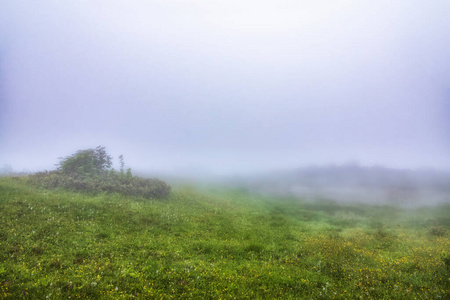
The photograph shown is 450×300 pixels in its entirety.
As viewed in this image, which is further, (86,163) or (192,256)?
(86,163)

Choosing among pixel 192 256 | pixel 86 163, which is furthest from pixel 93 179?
pixel 192 256

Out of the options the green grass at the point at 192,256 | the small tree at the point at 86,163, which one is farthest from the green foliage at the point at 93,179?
the green grass at the point at 192,256

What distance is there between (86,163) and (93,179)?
4.63 metres

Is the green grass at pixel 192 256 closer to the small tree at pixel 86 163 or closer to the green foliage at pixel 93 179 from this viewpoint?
the green foliage at pixel 93 179

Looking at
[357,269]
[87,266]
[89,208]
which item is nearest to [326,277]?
[357,269]

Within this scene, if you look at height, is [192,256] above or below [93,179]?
below

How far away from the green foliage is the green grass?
4024 mm

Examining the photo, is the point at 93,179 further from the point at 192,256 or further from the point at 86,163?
the point at 192,256

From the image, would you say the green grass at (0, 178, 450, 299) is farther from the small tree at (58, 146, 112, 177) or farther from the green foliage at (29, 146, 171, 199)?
the small tree at (58, 146, 112, 177)

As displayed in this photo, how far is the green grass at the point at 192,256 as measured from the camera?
8.90 meters

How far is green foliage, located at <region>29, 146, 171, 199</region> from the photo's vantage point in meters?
23.8

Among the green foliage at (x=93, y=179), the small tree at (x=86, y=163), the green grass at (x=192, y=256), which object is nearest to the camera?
the green grass at (x=192, y=256)

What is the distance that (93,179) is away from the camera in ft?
85.5

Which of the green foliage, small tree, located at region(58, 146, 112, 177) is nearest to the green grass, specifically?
the green foliage
